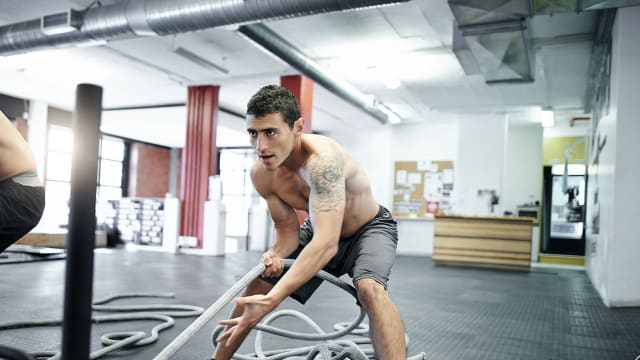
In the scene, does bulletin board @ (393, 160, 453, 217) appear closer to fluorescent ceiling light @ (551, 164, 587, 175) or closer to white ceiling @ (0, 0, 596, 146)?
white ceiling @ (0, 0, 596, 146)

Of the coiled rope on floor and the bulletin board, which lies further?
the bulletin board

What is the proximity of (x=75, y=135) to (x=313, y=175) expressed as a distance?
1.21 m

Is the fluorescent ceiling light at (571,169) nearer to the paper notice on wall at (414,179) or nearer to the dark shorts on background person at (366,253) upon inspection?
the paper notice on wall at (414,179)

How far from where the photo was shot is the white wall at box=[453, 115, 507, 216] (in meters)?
9.09

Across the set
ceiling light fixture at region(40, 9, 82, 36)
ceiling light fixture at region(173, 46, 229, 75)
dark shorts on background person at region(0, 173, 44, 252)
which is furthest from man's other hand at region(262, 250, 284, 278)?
ceiling light fixture at region(173, 46, 229, 75)

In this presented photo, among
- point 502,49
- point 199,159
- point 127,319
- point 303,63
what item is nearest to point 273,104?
point 127,319

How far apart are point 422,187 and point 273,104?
10.1m

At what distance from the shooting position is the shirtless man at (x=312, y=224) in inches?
63.3

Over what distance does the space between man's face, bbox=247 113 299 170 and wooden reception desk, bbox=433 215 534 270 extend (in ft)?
22.0

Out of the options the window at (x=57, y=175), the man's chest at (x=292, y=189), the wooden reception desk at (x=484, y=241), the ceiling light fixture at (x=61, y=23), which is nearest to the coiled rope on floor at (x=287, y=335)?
the man's chest at (x=292, y=189)

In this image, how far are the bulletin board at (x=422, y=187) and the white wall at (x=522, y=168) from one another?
3.95ft

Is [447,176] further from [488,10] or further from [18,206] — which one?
[18,206]

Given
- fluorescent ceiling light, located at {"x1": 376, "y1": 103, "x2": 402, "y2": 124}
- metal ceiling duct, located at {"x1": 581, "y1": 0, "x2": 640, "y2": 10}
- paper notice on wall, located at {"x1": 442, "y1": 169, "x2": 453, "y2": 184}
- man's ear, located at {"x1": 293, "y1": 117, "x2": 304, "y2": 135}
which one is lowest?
man's ear, located at {"x1": 293, "y1": 117, "x2": 304, "y2": 135}

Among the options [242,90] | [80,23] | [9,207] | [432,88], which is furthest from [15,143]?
[242,90]
